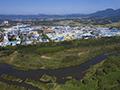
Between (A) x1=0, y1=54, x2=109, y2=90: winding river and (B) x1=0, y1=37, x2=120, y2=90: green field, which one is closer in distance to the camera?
(B) x1=0, y1=37, x2=120, y2=90: green field

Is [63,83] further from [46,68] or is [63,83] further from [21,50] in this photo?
[21,50]

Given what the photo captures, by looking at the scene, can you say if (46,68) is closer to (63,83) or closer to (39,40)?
(63,83)

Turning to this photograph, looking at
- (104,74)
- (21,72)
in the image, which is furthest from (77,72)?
(21,72)

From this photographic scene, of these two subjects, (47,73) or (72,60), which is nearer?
(47,73)

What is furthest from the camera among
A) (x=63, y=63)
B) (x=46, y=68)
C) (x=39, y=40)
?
(x=39, y=40)

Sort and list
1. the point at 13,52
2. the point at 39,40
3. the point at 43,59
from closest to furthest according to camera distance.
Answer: the point at 43,59 → the point at 13,52 → the point at 39,40

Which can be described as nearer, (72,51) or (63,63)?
(63,63)

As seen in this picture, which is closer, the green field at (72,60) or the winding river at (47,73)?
the green field at (72,60)
